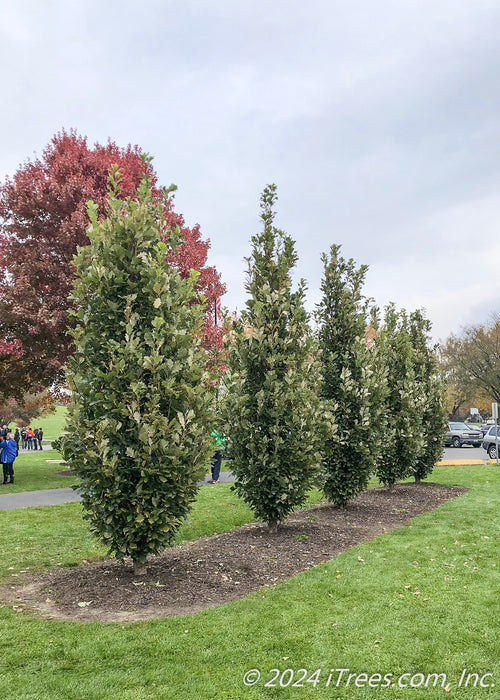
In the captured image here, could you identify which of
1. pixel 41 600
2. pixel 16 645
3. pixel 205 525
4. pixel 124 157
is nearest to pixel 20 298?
pixel 124 157

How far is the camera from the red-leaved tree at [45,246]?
15.7 metres

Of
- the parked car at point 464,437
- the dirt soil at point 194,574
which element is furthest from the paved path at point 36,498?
the parked car at point 464,437

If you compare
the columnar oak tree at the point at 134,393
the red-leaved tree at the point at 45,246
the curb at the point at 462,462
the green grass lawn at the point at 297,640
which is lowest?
the curb at the point at 462,462

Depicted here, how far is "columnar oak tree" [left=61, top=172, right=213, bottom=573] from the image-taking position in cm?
578

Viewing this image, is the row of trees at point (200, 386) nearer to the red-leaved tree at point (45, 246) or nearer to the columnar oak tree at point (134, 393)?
the columnar oak tree at point (134, 393)

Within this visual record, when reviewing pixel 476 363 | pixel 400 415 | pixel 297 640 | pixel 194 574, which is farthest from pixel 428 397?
pixel 476 363

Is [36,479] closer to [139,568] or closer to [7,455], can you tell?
[7,455]

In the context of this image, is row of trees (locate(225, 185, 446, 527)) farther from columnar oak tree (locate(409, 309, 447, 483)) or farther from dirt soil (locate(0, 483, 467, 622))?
columnar oak tree (locate(409, 309, 447, 483))

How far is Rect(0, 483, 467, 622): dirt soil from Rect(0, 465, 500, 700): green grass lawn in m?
0.35

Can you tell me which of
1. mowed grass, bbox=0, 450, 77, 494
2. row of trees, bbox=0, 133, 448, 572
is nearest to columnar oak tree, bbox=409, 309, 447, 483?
row of trees, bbox=0, 133, 448, 572

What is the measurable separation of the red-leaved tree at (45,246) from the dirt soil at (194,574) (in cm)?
832

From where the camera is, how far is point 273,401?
8133 mm

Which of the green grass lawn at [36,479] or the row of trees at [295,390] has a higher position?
the row of trees at [295,390]

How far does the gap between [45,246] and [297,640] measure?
1464 cm
